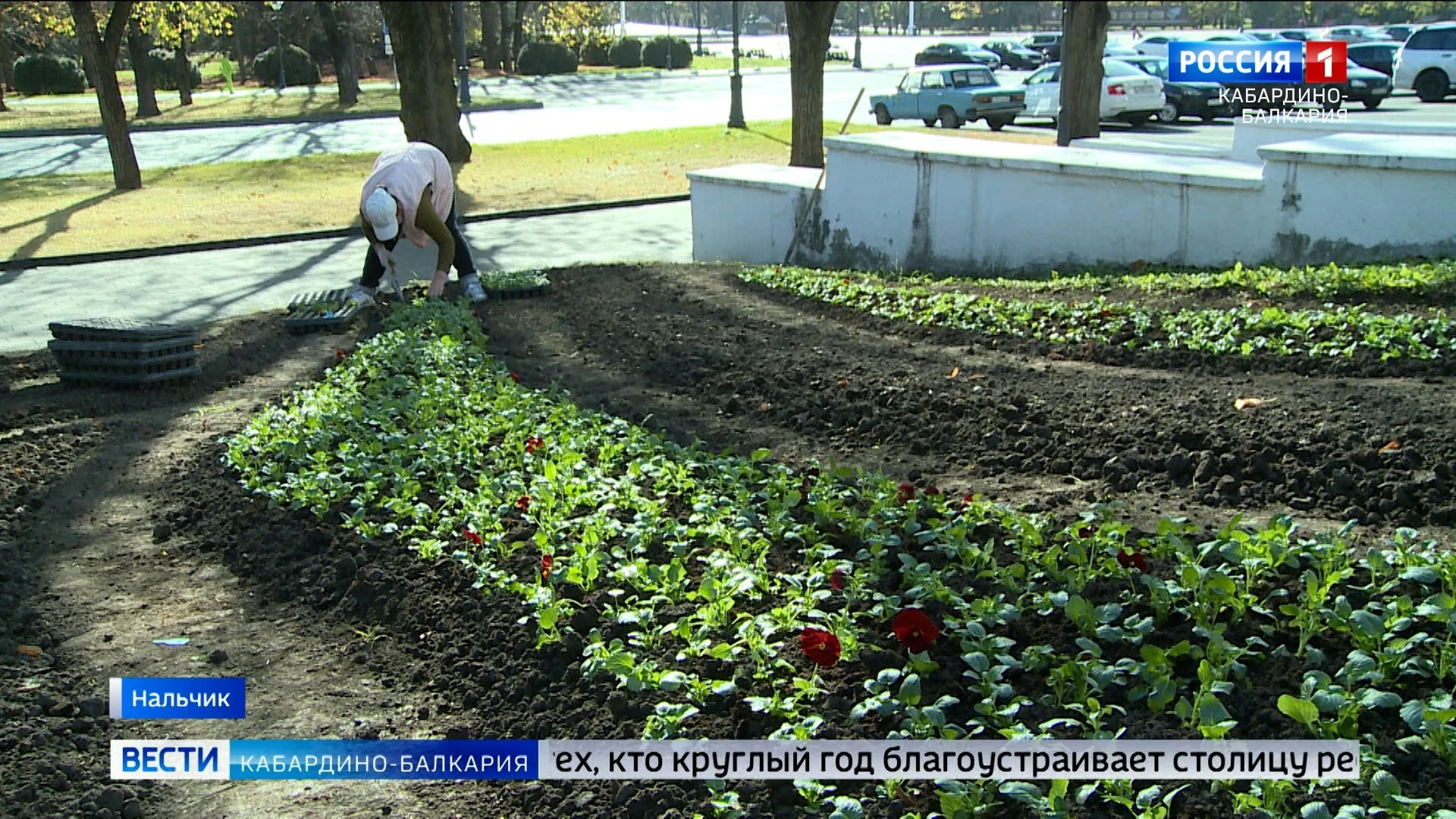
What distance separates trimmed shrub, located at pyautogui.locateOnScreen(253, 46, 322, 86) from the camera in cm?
5097

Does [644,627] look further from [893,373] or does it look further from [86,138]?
[86,138]

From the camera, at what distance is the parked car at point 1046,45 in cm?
4940

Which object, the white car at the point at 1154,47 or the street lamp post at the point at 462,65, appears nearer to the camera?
the street lamp post at the point at 462,65

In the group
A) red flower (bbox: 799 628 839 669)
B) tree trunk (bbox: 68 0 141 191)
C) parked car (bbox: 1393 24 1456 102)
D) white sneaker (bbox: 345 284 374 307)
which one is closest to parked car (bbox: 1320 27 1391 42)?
parked car (bbox: 1393 24 1456 102)

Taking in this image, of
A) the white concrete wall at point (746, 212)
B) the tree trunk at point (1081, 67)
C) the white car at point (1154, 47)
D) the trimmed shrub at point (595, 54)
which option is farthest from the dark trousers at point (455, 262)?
the trimmed shrub at point (595, 54)

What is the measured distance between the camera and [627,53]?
64.4m

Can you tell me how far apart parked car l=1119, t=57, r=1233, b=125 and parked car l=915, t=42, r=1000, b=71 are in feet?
71.4

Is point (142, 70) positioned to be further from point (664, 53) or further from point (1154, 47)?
point (664, 53)

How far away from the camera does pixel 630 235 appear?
634 inches

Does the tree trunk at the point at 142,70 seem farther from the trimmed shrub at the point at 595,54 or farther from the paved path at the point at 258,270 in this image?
the trimmed shrub at the point at 595,54

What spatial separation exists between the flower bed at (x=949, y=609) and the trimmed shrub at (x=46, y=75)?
4967 centimetres
